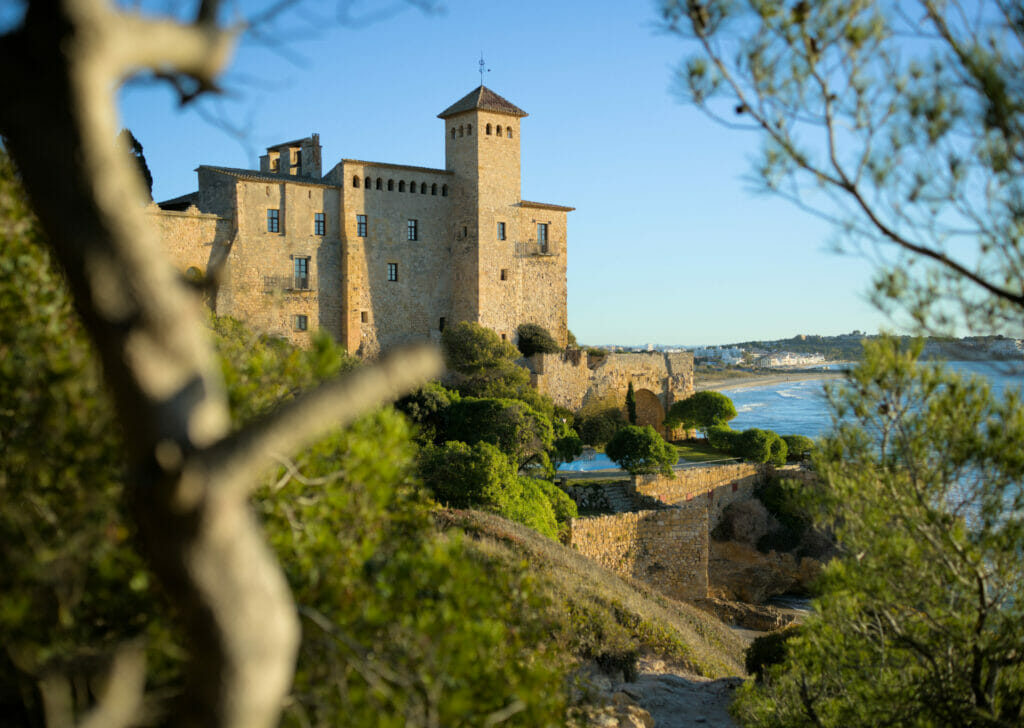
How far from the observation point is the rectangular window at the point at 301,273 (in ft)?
104

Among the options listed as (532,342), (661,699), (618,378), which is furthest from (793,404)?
(661,699)

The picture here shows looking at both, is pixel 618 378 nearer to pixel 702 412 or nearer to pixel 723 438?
pixel 702 412

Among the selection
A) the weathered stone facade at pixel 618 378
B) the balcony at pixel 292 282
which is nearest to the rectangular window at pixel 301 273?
the balcony at pixel 292 282

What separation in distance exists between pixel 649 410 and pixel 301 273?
17.7 m

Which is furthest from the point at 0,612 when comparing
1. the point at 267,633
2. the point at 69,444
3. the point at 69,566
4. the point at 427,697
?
the point at 427,697

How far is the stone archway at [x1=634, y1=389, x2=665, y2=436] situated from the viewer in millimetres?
40156

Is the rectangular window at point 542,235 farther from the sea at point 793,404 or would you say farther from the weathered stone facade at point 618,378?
the sea at point 793,404

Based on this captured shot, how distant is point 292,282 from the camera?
31562 millimetres

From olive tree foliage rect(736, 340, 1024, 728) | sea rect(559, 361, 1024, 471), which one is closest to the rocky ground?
olive tree foliage rect(736, 340, 1024, 728)

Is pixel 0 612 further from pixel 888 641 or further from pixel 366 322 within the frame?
pixel 366 322

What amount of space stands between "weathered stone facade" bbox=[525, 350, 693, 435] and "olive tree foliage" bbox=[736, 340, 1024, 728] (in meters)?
28.4

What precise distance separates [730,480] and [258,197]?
1910 centimetres

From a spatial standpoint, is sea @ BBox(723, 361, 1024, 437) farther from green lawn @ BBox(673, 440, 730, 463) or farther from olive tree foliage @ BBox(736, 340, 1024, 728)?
olive tree foliage @ BBox(736, 340, 1024, 728)

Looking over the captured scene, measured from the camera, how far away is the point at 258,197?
30.6 m
